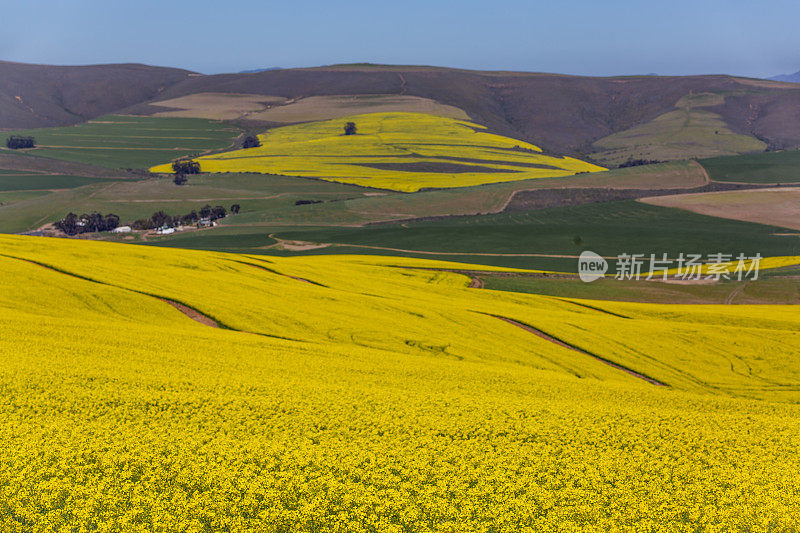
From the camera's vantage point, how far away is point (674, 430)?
16734mm

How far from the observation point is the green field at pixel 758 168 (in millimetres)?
127506

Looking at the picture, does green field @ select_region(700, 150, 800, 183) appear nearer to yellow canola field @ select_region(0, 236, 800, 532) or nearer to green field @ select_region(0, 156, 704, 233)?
green field @ select_region(0, 156, 704, 233)

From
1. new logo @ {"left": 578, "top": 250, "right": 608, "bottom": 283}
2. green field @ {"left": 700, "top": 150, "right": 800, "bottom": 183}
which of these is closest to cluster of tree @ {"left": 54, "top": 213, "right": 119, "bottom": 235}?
new logo @ {"left": 578, "top": 250, "right": 608, "bottom": 283}

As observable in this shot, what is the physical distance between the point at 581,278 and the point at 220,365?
2076 inches

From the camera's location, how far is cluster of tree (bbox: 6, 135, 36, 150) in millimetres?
191625

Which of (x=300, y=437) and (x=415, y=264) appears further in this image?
(x=415, y=264)

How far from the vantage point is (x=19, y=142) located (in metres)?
193

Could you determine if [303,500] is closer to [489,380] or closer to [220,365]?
[220,365]

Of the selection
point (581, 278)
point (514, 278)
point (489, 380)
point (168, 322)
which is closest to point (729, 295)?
point (581, 278)

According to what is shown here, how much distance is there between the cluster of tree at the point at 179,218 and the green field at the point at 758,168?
11271 cm

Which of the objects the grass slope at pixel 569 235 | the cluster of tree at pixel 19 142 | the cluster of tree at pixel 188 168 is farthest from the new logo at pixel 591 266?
the cluster of tree at pixel 19 142

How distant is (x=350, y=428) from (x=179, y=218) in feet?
369

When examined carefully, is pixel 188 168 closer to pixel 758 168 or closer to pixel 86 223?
pixel 86 223

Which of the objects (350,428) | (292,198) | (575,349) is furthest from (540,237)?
(350,428)
